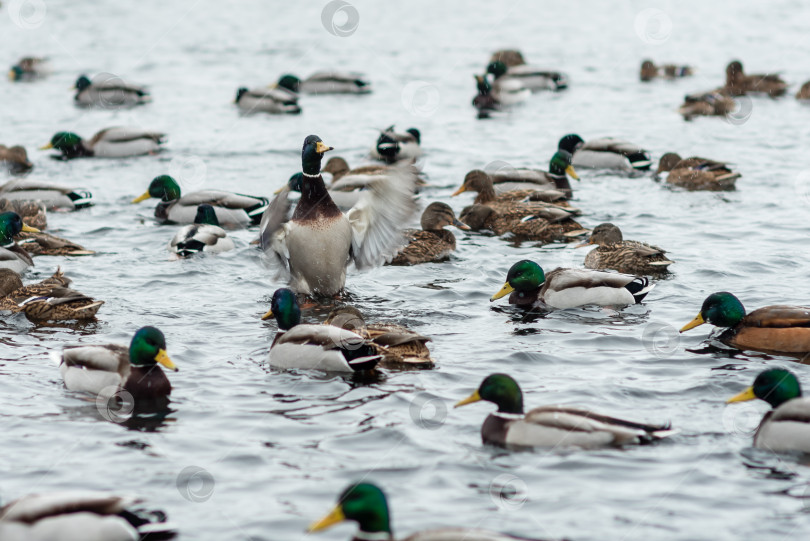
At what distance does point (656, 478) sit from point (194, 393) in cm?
380

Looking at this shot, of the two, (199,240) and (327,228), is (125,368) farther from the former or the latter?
(199,240)

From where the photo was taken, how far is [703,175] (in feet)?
54.1

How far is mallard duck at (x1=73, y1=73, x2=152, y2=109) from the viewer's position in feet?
79.8

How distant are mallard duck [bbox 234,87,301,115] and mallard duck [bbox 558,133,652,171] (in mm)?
7912

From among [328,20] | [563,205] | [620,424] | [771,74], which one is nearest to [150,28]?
[328,20]

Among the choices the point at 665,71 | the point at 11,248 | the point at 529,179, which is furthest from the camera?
the point at 665,71

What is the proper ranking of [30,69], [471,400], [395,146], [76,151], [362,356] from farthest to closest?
[30,69], [76,151], [395,146], [362,356], [471,400]

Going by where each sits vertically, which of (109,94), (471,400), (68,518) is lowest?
(68,518)

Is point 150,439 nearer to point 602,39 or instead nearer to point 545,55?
point 545,55

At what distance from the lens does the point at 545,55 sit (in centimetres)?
2981

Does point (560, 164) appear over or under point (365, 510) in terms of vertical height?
over

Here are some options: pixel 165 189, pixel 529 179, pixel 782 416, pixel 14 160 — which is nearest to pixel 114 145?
pixel 14 160

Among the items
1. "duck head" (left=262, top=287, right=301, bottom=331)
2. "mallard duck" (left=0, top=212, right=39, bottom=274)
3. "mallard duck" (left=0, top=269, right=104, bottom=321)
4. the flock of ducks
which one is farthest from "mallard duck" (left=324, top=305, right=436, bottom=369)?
"mallard duck" (left=0, top=212, right=39, bottom=274)

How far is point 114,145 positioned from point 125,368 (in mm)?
11620
